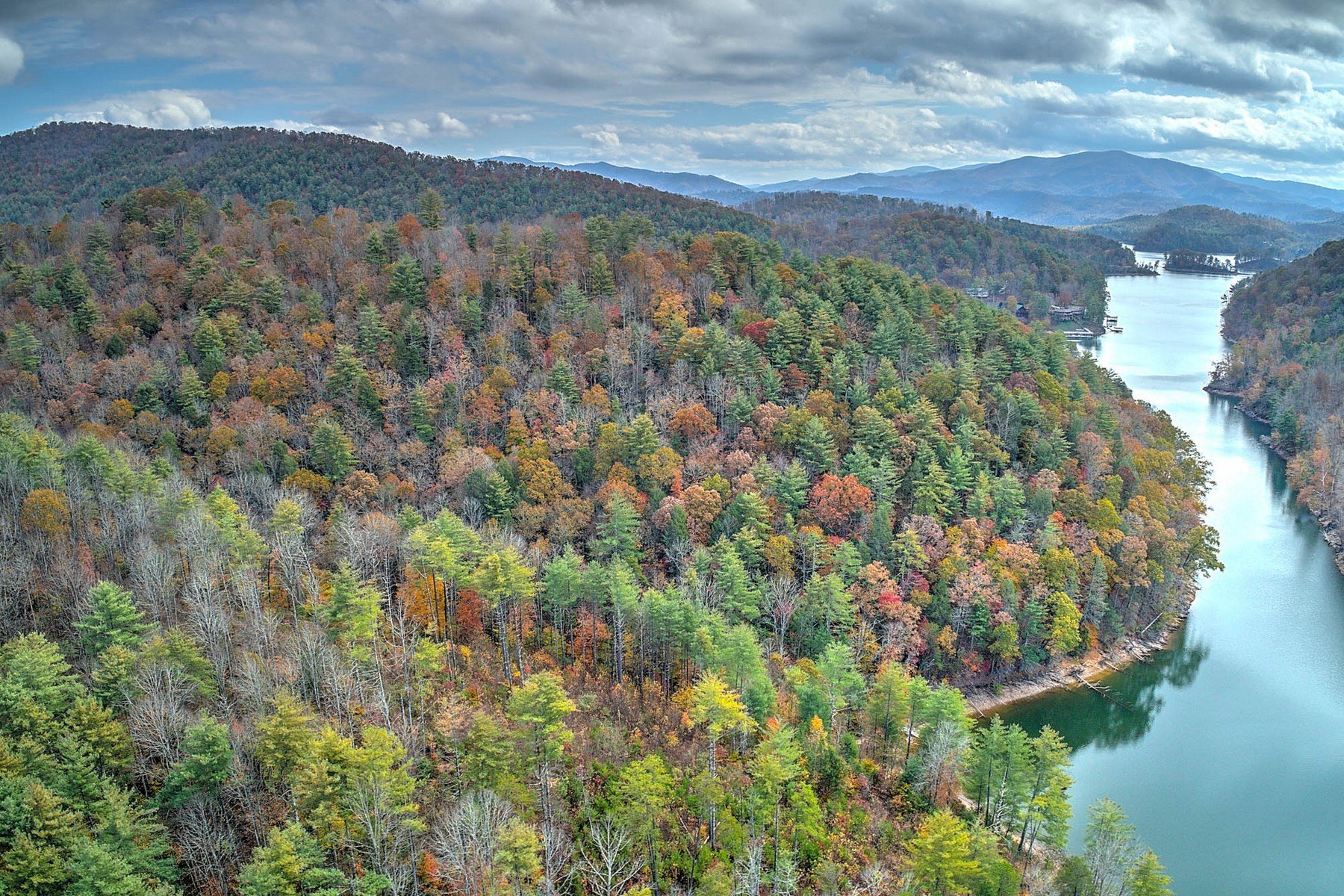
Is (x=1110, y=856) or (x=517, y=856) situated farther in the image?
(x=1110, y=856)

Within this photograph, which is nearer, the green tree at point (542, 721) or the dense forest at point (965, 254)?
the green tree at point (542, 721)

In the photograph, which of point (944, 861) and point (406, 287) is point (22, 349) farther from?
point (944, 861)

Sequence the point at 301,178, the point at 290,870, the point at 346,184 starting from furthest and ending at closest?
the point at 346,184 < the point at 301,178 < the point at 290,870

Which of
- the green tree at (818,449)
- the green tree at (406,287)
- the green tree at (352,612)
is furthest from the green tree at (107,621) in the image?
the green tree at (406,287)

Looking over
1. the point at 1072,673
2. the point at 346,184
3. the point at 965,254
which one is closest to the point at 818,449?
the point at 1072,673

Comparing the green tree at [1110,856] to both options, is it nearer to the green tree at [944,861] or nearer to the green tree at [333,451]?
the green tree at [944,861]

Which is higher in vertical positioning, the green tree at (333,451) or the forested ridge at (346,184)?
the forested ridge at (346,184)

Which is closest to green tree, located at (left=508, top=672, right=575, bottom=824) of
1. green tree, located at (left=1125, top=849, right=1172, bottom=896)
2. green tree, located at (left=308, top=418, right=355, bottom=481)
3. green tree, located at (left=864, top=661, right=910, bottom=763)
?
green tree, located at (left=864, top=661, right=910, bottom=763)

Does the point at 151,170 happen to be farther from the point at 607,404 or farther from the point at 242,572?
the point at 242,572

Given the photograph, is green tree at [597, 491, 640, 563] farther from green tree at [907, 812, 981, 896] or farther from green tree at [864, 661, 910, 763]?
green tree at [907, 812, 981, 896]
